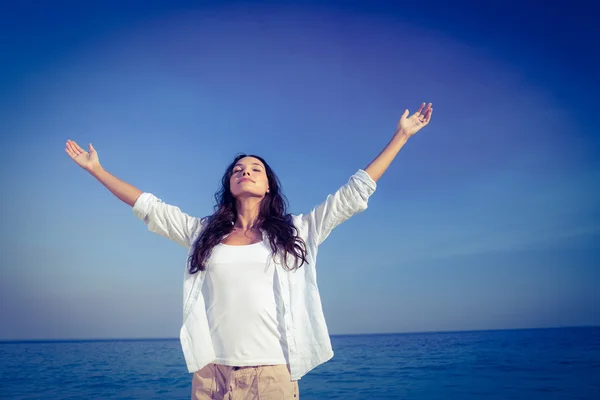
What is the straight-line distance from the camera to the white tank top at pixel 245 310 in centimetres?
225

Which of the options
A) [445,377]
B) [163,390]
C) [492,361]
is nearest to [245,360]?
[163,390]

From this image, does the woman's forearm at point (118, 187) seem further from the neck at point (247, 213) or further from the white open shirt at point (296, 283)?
the neck at point (247, 213)

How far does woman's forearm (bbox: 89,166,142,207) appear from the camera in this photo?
262 centimetres

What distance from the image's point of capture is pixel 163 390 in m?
10.6

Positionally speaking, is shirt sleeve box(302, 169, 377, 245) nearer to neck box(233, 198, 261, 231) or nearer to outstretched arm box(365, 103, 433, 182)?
outstretched arm box(365, 103, 433, 182)

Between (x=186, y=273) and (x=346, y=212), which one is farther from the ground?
(x=346, y=212)

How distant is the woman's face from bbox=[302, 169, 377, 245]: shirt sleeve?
352 millimetres

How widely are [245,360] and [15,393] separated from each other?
34.4 feet

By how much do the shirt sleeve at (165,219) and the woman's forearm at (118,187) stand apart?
0.05m

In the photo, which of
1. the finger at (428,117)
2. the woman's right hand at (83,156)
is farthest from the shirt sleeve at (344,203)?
the woman's right hand at (83,156)

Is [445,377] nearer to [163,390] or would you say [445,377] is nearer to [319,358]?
[163,390]

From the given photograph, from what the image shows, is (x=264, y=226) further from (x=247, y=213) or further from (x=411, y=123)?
(x=411, y=123)

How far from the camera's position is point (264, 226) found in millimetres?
2564

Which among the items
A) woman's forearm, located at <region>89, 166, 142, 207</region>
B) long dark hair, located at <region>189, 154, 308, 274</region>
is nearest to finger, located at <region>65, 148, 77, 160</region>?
woman's forearm, located at <region>89, 166, 142, 207</region>
